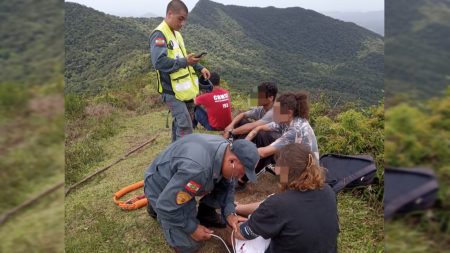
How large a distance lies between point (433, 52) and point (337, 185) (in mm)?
3095

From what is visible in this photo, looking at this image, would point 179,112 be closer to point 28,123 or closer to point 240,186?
point 240,186

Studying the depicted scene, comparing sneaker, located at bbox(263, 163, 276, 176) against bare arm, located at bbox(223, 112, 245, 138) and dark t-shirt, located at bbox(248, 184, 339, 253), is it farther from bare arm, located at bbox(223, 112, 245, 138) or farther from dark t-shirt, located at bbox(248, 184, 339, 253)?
dark t-shirt, located at bbox(248, 184, 339, 253)

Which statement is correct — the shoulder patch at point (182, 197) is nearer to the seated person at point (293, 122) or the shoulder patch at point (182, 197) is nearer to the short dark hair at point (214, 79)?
the seated person at point (293, 122)

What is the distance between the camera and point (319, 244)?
214 centimetres

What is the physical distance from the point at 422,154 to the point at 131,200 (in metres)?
3.53

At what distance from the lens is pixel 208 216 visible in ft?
10.5

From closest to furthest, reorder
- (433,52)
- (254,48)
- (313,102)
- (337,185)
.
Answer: (433,52)
(337,185)
(313,102)
(254,48)

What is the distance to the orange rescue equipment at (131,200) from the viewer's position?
3.74m

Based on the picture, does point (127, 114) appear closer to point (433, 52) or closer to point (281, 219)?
point (281, 219)

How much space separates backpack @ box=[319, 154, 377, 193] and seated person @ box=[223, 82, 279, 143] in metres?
0.64

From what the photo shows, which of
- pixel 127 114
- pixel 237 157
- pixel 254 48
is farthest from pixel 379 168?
pixel 254 48

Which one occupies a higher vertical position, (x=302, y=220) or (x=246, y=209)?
(x=302, y=220)

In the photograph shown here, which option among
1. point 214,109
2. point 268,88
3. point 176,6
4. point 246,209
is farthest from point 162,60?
point 246,209

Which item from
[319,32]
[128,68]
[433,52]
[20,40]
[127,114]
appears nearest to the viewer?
[433,52]
